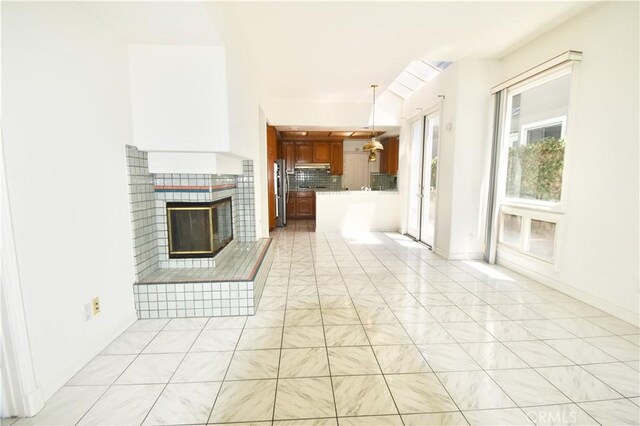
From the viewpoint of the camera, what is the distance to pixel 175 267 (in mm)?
2809

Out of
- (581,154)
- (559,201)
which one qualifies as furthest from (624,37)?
(559,201)

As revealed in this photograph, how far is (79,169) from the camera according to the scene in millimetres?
1801

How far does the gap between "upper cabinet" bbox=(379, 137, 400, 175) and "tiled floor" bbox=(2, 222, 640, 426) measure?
506cm

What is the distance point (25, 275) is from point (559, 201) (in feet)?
14.3

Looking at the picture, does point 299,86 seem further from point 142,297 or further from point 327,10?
point 142,297

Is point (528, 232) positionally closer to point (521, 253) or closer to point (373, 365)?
point (521, 253)

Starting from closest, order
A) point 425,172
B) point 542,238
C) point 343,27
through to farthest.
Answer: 1. point 343,27
2. point 542,238
3. point 425,172

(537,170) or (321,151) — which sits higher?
(321,151)

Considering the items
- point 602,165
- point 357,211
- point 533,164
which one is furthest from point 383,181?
point 602,165

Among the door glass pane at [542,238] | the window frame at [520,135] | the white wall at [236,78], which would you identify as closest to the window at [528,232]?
the door glass pane at [542,238]

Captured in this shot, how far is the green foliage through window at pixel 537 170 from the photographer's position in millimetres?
3095

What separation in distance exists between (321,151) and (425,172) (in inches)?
135

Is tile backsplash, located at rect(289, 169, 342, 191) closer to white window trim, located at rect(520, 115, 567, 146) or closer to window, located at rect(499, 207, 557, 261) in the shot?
window, located at rect(499, 207, 557, 261)

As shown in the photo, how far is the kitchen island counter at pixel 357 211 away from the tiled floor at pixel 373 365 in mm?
3391
